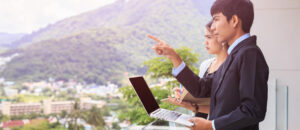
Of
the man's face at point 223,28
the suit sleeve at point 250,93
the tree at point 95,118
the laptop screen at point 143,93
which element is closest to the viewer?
the suit sleeve at point 250,93

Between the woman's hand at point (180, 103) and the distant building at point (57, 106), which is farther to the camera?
the distant building at point (57, 106)

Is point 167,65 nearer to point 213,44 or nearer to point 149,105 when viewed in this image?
point 213,44

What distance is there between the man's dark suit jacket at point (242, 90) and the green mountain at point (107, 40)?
19401 mm

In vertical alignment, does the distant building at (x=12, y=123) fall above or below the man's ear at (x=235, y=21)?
below

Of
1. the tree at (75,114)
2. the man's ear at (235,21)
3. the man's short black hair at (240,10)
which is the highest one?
the man's short black hair at (240,10)

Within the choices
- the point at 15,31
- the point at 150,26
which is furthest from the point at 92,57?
the point at 15,31

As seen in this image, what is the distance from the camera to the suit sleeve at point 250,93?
0.98 m

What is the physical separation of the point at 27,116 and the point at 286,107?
19.4 meters

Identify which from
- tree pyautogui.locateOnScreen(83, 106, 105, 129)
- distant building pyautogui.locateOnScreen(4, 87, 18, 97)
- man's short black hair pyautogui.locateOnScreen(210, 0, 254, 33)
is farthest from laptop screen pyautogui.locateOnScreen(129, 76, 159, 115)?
distant building pyautogui.locateOnScreen(4, 87, 18, 97)

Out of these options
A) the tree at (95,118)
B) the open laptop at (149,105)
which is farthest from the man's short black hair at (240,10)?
the tree at (95,118)

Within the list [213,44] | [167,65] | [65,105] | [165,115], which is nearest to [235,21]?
[165,115]

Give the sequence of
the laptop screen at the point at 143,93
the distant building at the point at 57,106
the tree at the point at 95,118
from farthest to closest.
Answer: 1. the distant building at the point at 57,106
2. the tree at the point at 95,118
3. the laptop screen at the point at 143,93

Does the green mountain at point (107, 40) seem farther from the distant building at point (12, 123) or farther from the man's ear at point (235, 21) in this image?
the man's ear at point (235, 21)

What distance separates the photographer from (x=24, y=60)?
22.9 meters
